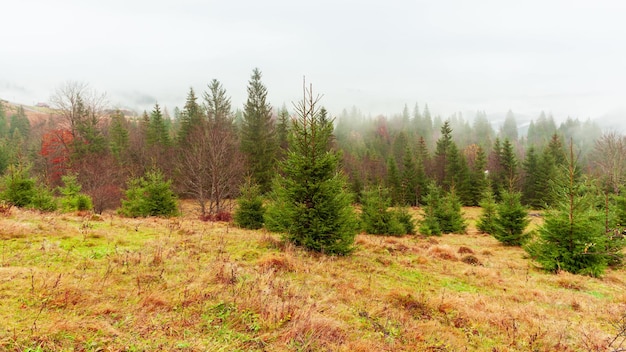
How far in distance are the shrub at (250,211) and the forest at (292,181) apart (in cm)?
7

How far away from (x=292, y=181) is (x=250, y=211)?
29.8ft

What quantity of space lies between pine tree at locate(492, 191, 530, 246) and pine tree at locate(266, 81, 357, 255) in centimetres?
1540

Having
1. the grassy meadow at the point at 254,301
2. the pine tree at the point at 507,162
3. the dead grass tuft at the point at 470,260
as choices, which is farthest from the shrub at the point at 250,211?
the pine tree at the point at 507,162

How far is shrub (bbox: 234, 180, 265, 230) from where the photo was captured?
1820 cm

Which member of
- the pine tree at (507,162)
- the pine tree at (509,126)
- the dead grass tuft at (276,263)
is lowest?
the dead grass tuft at (276,263)

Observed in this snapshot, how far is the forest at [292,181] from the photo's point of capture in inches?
411

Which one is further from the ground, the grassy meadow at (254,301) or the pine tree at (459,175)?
the pine tree at (459,175)

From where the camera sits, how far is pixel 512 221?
1977 cm

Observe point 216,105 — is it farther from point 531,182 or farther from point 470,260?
point 531,182

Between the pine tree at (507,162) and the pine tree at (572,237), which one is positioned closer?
the pine tree at (572,237)

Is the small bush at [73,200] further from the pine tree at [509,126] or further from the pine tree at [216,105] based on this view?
the pine tree at [509,126]

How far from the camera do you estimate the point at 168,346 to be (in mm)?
3613

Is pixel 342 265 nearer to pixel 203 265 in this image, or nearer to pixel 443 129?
pixel 203 265

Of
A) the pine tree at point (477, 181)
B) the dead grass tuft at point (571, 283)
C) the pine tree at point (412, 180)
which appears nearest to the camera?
the dead grass tuft at point (571, 283)
